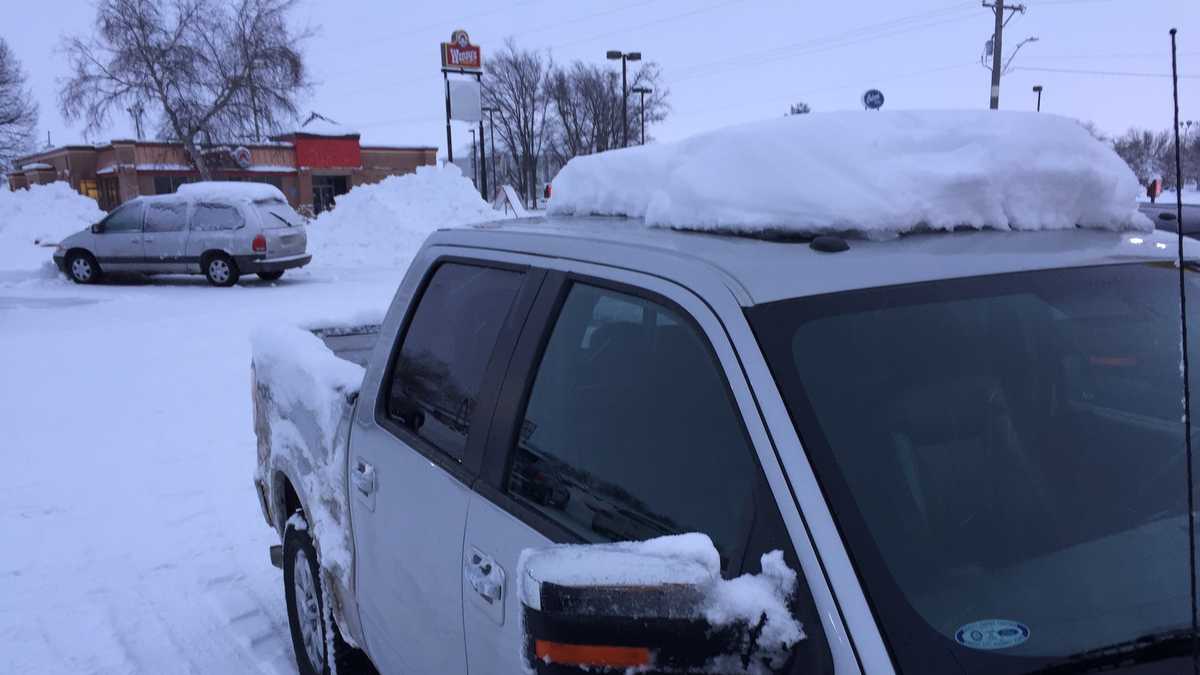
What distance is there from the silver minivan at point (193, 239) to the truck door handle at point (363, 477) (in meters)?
16.4

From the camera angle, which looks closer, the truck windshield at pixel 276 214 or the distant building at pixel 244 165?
the truck windshield at pixel 276 214

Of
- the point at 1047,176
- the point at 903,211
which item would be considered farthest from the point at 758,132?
the point at 1047,176

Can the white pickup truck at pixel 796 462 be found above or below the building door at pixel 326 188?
below

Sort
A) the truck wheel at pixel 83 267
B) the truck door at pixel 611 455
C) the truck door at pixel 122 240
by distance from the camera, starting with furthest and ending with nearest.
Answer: the truck wheel at pixel 83 267, the truck door at pixel 122 240, the truck door at pixel 611 455

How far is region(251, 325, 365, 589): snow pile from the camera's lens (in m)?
3.17

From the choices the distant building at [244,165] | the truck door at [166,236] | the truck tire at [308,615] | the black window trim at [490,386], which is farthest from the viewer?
the distant building at [244,165]

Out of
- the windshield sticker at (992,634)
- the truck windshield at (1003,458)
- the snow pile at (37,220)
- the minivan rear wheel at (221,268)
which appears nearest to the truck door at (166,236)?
the minivan rear wheel at (221,268)

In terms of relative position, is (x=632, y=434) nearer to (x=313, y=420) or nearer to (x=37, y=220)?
(x=313, y=420)

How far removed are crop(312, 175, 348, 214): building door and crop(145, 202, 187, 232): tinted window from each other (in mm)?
34683

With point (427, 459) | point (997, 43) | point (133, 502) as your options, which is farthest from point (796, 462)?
point (997, 43)

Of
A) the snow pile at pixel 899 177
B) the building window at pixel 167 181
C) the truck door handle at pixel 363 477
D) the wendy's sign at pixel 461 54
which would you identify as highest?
the wendy's sign at pixel 461 54

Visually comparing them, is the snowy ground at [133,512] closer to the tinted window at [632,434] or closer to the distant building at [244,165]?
the tinted window at [632,434]

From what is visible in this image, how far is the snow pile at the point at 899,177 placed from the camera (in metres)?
2.09

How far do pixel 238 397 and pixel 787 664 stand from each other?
818cm
